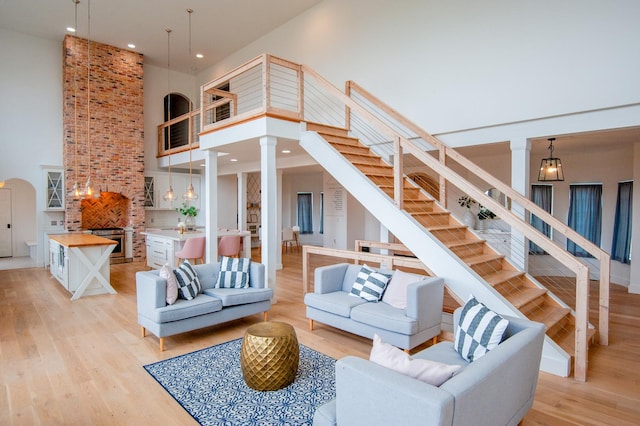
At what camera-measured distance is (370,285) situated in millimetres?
4293

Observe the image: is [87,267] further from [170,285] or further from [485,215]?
[485,215]

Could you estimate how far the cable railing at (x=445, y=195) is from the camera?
377 centimetres

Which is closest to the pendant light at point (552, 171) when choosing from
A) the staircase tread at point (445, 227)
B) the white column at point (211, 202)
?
the staircase tread at point (445, 227)

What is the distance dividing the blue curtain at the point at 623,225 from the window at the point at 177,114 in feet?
36.2

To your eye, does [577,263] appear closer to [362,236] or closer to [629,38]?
[629,38]

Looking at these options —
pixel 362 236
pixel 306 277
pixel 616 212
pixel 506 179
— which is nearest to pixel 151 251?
pixel 306 277

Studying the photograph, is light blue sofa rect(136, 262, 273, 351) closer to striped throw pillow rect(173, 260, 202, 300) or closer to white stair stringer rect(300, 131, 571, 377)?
striped throw pillow rect(173, 260, 202, 300)

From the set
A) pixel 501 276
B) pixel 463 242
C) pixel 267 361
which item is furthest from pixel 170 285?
pixel 501 276

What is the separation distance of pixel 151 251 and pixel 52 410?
6.11 m

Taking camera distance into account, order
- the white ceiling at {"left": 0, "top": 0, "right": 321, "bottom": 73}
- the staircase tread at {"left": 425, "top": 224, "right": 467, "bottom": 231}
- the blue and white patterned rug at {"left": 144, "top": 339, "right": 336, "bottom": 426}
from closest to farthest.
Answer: the blue and white patterned rug at {"left": 144, "top": 339, "right": 336, "bottom": 426} → the staircase tread at {"left": 425, "top": 224, "right": 467, "bottom": 231} → the white ceiling at {"left": 0, "top": 0, "right": 321, "bottom": 73}

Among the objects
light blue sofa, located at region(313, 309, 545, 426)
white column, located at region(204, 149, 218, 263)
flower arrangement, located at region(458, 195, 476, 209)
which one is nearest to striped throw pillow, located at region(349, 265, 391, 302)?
light blue sofa, located at region(313, 309, 545, 426)

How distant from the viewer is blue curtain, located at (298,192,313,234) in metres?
13.8

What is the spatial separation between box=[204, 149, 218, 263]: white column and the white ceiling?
3.71 metres

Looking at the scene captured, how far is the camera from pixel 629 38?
4.37 m
